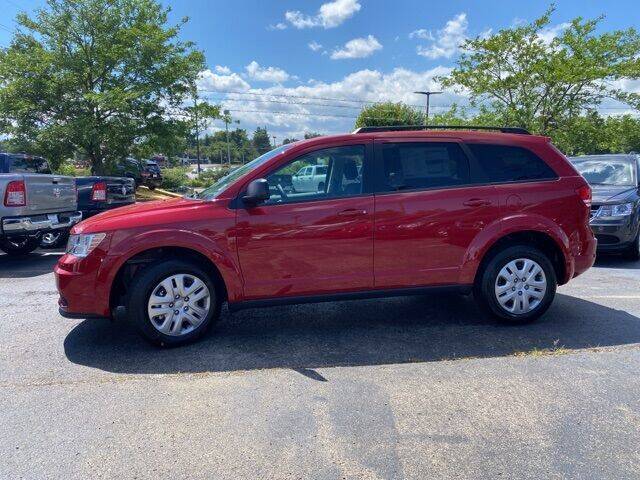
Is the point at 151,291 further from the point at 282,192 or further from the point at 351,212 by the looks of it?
the point at 351,212

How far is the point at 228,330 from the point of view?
447 cm

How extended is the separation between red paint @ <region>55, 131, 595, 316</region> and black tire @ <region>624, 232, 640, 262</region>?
3686mm

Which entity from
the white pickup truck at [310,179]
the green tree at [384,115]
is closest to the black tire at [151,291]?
the white pickup truck at [310,179]

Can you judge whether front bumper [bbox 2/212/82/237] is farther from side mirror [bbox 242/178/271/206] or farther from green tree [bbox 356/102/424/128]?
green tree [bbox 356/102/424/128]

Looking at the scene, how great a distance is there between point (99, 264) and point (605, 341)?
4384 millimetres

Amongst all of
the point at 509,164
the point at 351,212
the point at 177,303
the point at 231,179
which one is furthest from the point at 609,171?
the point at 177,303

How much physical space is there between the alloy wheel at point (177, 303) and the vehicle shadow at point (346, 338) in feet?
0.69

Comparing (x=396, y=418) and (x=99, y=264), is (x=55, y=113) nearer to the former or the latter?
(x=99, y=264)

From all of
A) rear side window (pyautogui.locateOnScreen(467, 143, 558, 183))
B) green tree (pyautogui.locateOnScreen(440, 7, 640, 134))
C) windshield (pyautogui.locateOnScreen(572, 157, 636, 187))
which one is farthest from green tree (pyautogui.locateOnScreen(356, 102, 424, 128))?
rear side window (pyautogui.locateOnScreen(467, 143, 558, 183))

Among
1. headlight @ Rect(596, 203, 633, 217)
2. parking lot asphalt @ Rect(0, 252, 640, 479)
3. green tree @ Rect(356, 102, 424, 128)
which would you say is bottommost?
parking lot asphalt @ Rect(0, 252, 640, 479)

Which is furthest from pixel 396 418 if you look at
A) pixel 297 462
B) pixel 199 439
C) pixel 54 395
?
pixel 54 395

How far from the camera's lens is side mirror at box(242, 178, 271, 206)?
3.89 m

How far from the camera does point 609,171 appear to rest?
8438 mm

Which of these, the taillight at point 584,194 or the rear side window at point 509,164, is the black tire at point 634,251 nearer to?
the taillight at point 584,194
